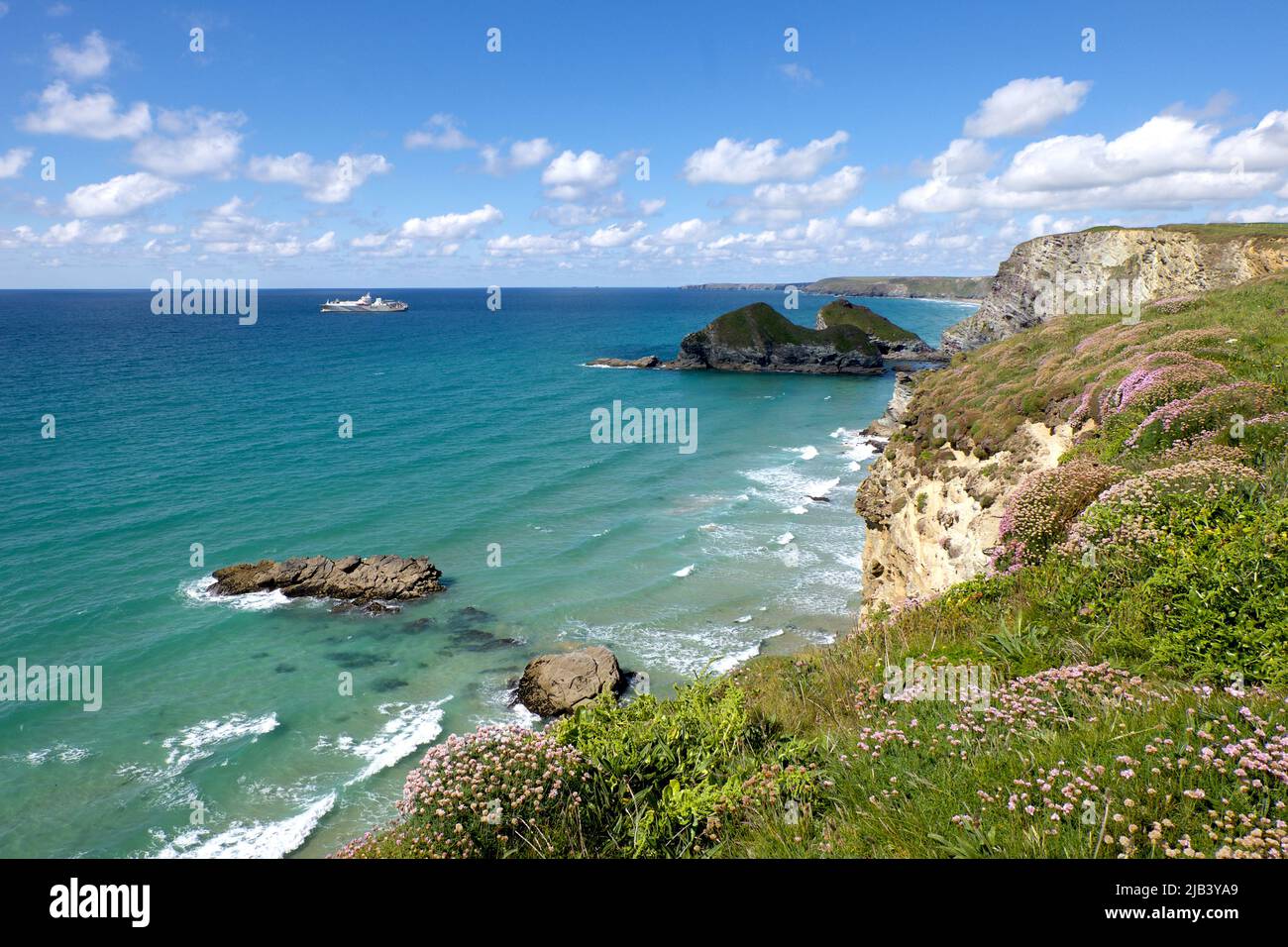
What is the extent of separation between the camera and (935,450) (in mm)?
23141

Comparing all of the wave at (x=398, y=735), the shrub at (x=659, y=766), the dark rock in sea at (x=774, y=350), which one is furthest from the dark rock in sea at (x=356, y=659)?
the dark rock in sea at (x=774, y=350)

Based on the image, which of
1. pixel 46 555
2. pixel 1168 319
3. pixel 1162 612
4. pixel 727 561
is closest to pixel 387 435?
pixel 46 555

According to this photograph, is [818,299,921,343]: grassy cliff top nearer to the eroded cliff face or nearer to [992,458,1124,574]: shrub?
the eroded cliff face

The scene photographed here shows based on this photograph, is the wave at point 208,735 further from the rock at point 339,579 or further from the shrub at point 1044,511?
the shrub at point 1044,511

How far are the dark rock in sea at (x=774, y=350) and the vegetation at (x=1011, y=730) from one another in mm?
99365

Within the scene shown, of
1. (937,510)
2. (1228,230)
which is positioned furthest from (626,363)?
(937,510)

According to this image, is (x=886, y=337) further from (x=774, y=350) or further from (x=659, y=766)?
(x=659, y=766)

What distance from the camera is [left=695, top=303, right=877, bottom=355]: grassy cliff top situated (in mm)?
109312

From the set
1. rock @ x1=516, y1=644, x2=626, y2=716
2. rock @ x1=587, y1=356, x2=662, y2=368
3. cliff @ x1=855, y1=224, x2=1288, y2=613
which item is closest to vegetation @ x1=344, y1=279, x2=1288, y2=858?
cliff @ x1=855, y1=224, x2=1288, y2=613

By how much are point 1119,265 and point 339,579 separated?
250 ft

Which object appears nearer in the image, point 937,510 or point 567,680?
point 937,510

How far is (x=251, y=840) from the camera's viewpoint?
17.1 m
